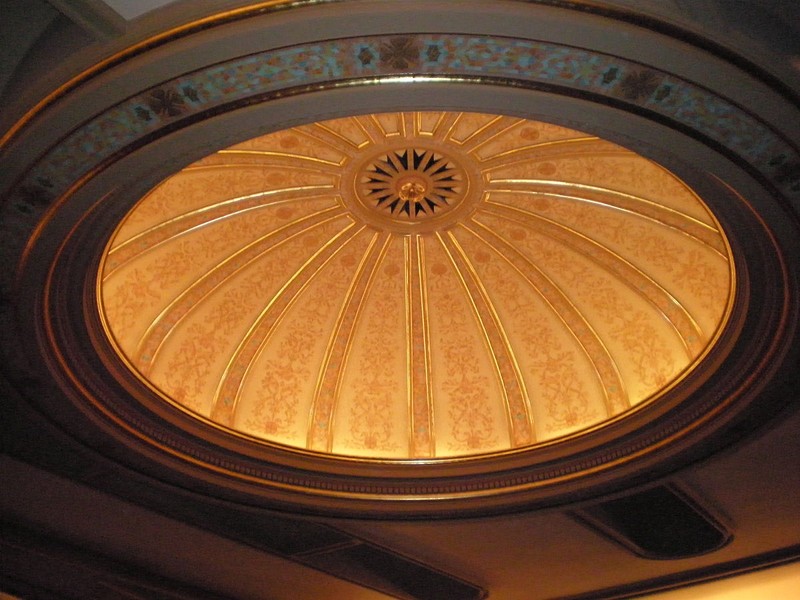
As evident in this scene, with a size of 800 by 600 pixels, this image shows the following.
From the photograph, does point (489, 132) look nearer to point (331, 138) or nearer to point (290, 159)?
point (331, 138)

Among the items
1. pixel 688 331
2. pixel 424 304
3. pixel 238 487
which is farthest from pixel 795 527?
pixel 238 487

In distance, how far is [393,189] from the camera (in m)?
8.61

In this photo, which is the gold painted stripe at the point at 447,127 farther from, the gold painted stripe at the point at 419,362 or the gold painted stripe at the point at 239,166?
the gold painted stripe at the point at 419,362

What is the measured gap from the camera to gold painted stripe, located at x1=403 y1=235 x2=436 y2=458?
9.73m

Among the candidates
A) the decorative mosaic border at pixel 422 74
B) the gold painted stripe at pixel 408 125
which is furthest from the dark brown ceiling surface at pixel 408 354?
the gold painted stripe at pixel 408 125

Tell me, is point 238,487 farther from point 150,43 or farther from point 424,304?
point 150,43

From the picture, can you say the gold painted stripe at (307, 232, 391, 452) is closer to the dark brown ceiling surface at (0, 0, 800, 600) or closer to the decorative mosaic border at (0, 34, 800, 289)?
the dark brown ceiling surface at (0, 0, 800, 600)

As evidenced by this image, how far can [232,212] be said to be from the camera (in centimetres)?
875

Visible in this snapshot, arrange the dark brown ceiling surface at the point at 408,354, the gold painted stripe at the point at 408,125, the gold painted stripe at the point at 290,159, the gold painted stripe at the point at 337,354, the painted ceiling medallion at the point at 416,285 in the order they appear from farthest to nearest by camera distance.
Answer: the gold painted stripe at the point at 337,354
the gold painted stripe at the point at 290,159
the painted ceiling medallion at the point at 416,285
the gold painted stripe at the point at 408,125
the dark brown ceiling surface at the point at 408,354

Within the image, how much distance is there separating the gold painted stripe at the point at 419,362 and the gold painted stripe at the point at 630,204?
1631 millimetres

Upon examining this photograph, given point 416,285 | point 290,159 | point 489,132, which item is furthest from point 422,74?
point 416,285

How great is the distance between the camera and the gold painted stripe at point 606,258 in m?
8.73

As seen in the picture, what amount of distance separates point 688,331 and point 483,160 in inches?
116

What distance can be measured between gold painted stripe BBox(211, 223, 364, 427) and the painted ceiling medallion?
0.03 m
